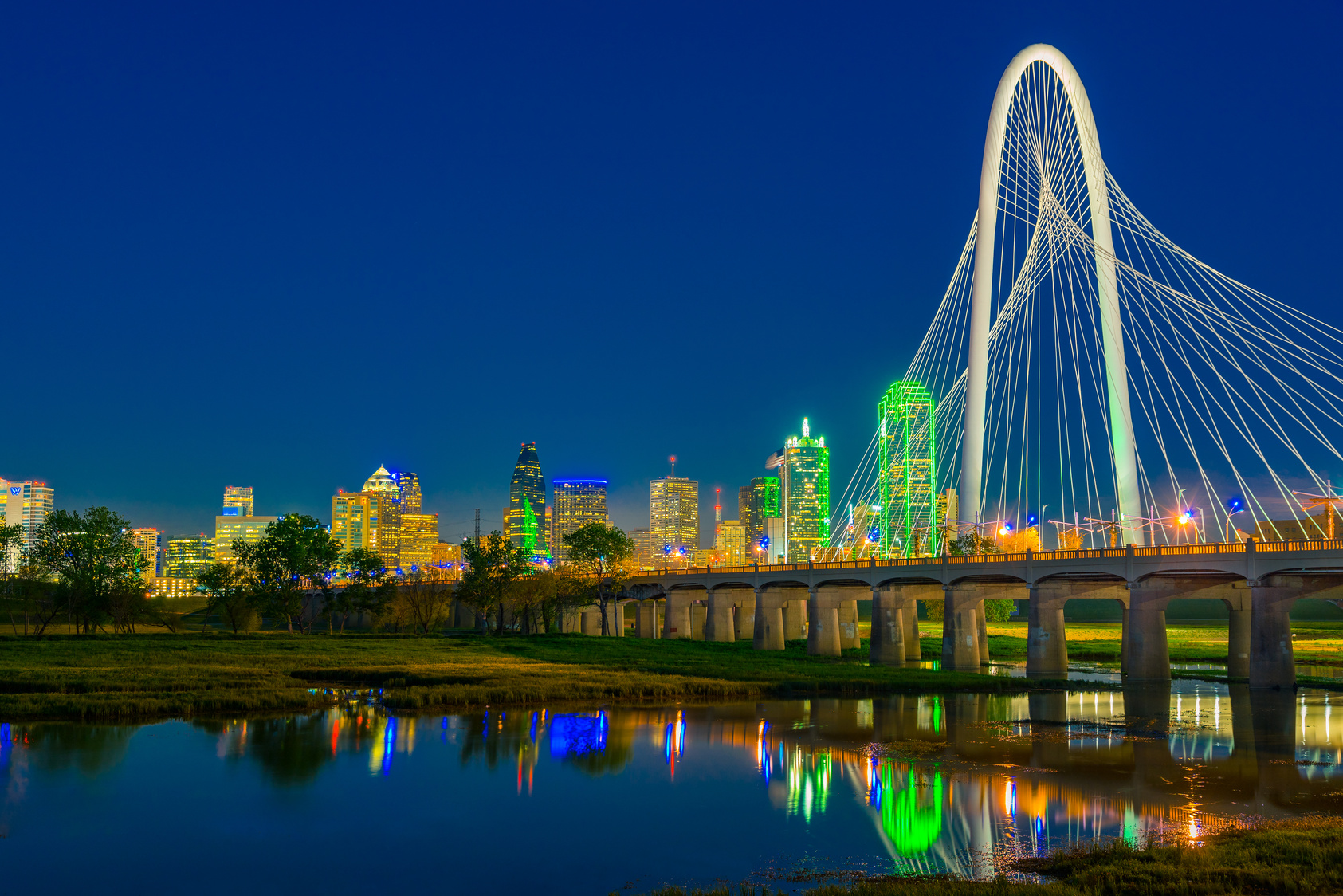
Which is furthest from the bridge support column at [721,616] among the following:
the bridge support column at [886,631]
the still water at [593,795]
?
the still water at [593,795]

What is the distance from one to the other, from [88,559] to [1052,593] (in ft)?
252

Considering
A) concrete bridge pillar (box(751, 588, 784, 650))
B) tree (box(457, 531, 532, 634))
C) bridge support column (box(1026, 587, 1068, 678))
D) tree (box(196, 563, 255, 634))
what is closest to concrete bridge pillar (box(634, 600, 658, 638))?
tree (box(457, 531, 532, 634))

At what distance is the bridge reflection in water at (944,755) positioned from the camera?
24.2 meters

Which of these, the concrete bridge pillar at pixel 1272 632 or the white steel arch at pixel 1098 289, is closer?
the concrete bridge pillar at pixel 1272 632

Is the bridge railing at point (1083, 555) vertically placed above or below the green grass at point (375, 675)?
above

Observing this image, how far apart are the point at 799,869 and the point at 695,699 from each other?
2906 centimetres

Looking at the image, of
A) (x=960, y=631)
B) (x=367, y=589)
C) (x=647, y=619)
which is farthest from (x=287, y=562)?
(x=960, y=631)

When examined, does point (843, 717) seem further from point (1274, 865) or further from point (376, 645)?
point (376, 645)

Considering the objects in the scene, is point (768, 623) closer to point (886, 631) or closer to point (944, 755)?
point (886, 631)

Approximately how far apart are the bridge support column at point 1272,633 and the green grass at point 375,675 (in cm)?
1096

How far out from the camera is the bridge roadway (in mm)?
54719

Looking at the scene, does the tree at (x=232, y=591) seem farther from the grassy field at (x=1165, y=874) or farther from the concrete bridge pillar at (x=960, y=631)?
the grassy field at (x=1165, y=874)

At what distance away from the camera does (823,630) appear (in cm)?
9062

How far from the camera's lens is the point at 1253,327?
57250 mm
